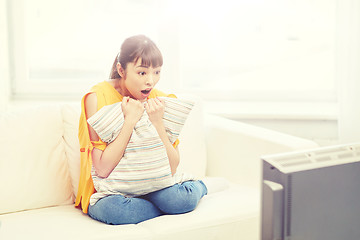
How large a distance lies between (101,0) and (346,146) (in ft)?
6.48

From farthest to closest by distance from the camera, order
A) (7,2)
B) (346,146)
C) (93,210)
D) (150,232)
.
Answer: (7,2) → (93,210) → (150,232) → (346,146)

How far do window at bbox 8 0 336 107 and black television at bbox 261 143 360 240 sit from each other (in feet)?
5.70

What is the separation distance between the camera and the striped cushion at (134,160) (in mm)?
1330

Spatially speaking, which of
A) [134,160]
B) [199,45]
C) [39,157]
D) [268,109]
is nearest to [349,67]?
[268,109]

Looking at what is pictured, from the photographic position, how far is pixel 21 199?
1.51m

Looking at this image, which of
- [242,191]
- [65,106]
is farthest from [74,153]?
[242,191]

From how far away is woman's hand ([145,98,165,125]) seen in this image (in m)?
→ 1.39

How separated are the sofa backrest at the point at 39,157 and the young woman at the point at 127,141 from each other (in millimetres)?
194

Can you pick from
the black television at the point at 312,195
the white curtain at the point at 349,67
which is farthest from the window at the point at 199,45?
the black television at the point at 312,195

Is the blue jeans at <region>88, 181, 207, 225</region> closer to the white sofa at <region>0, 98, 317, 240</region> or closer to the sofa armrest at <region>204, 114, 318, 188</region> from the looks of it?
the white sofa at <region>0, 98, 317, 240</region>

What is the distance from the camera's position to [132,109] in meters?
1.37

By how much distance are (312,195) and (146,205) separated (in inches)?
28.4

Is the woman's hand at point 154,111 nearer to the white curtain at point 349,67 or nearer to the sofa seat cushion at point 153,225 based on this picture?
the sofa seat cushion at point 153,225

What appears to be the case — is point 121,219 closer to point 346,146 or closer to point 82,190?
point 82,190
